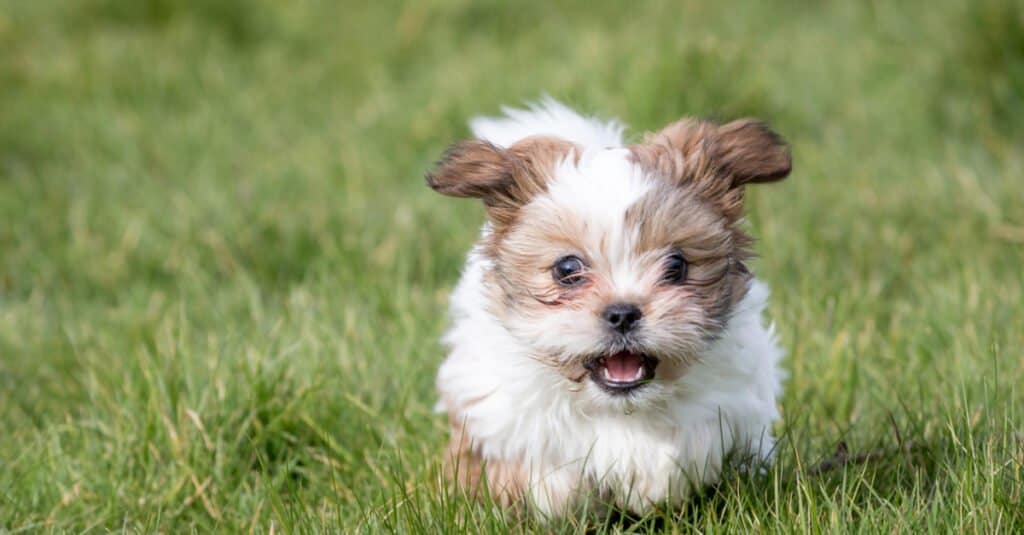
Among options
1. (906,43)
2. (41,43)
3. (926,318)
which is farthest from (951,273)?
(41,43)

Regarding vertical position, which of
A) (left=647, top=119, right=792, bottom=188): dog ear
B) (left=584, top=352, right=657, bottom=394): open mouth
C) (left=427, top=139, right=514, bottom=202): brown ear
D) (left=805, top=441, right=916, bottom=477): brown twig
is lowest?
(left=805, top=441, right=916, bottom=477): brown twig

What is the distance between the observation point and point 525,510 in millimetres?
3193

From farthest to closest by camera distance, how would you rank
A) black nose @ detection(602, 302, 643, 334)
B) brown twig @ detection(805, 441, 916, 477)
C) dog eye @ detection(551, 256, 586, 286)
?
brown twig @ detection(805, 441, 916, 477), dog eye @ detection(551, 256, 586, 286), black nose @ detection(602, 302, 643, 334)

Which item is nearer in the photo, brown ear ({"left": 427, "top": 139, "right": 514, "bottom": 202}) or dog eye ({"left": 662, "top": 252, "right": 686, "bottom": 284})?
dog eye ({"left": 662, "top": 252, "right": 686, "bottom": 284})

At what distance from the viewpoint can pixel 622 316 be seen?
2.82m

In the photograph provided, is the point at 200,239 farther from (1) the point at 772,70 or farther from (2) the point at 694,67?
(1) the point at 772,70

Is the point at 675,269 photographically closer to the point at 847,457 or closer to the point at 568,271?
the point at 568,271

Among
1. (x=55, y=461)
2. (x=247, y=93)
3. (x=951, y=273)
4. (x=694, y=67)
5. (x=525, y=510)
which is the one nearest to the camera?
(x=525, y=510)

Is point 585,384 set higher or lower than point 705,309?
lower

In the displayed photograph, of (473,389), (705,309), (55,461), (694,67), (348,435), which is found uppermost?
(694,67)

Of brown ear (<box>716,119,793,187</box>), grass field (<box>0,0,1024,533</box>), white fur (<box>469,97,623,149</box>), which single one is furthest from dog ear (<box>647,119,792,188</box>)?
grass field (<box>0,0,1024,533</box>)

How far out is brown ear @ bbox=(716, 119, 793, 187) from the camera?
3.15m

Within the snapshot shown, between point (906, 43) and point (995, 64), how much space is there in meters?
1.07

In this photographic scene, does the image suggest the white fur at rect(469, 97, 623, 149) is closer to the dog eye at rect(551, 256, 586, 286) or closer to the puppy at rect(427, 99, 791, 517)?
the puppy at rect(427, 99, 791, 517)
